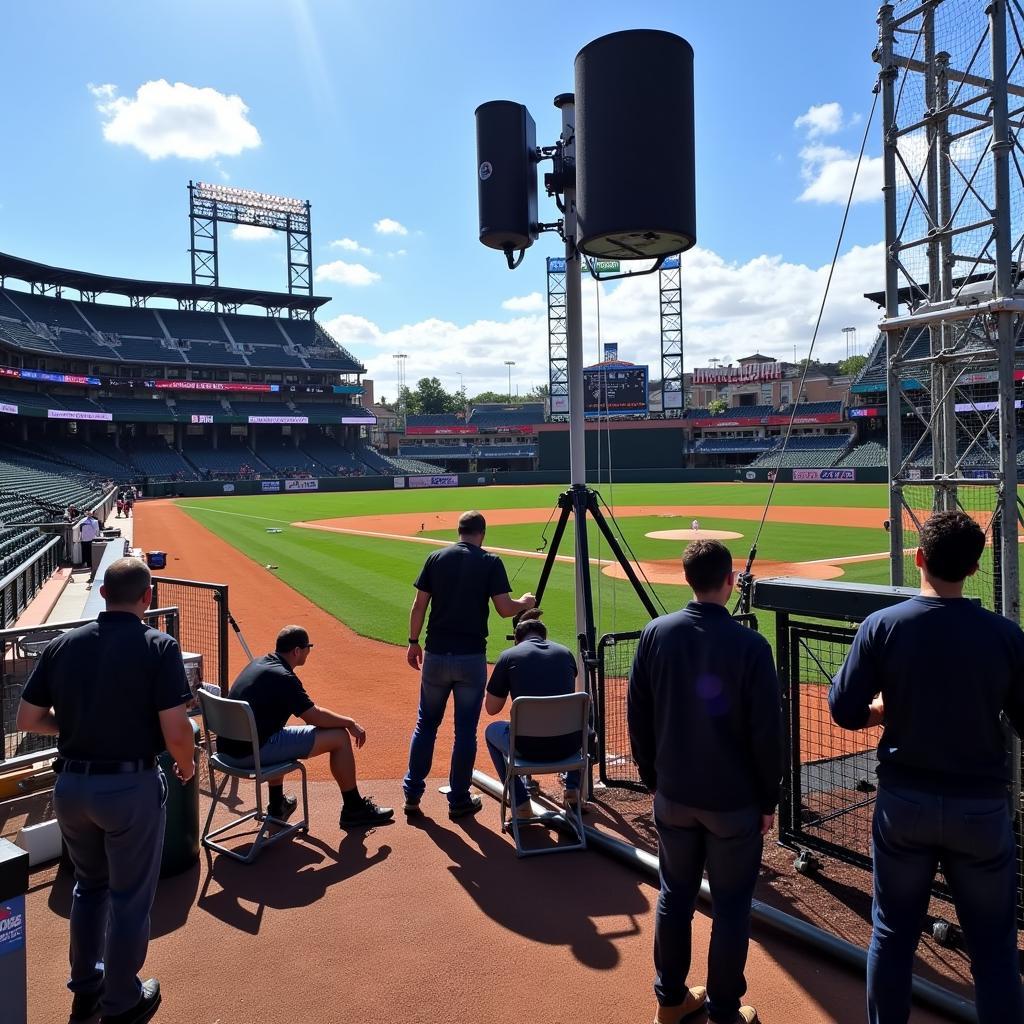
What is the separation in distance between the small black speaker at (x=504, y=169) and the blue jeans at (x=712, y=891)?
3.84m

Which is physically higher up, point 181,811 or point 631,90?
point 631,90

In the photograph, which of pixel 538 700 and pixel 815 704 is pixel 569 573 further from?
pixel 538 700

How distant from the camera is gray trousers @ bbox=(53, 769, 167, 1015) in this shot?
323 centimetres

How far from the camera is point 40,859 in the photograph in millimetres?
4750

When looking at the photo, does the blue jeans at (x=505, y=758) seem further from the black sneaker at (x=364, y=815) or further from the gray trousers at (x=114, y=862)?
the gray trousers at (x=114, y=862)

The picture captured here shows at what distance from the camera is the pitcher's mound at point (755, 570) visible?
1597 centimetres

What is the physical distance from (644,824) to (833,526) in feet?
77.9

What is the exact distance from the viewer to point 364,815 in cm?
528

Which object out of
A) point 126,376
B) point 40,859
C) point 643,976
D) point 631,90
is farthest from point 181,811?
point 126,376

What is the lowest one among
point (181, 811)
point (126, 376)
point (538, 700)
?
point (181, 811)

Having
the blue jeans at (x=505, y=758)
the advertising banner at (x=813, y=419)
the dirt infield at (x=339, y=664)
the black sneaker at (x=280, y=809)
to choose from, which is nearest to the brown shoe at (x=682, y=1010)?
the blue jeans at (x=505, y=758)

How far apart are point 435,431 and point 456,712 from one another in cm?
8709

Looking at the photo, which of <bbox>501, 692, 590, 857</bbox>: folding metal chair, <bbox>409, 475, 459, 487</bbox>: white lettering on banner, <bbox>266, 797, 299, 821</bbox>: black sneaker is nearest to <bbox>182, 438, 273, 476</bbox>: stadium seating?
<bbox>409, 475, 459, 487</bbox>: white lettering on banner

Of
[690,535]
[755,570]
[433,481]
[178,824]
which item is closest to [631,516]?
[690,535]
